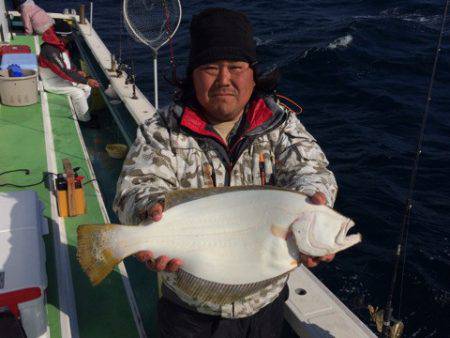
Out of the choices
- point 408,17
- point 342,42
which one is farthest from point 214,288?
point 408,17

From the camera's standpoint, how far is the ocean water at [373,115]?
560 cm

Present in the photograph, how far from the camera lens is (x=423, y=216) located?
6473 millimetres

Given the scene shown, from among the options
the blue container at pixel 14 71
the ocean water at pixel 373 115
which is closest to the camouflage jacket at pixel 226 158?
the ocean water at pixel 373 115

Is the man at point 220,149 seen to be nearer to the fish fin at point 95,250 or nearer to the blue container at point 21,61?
the fish fin at point 95,250

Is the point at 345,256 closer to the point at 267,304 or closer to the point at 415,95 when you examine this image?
the point at 267,304

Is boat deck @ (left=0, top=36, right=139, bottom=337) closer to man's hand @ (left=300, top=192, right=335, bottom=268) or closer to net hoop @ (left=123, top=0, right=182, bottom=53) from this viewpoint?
net hoop @ (left=123, top=0, right=182, bottom=53)

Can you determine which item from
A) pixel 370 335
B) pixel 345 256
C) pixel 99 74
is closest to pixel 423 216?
pixel 345 256

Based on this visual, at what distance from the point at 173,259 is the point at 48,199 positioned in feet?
10.5

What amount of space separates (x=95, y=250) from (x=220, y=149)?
0.81 metres

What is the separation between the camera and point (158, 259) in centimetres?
203

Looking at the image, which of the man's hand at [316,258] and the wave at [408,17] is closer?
the man's hand at [316,258]

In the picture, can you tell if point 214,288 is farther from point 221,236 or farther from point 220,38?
point 220,38

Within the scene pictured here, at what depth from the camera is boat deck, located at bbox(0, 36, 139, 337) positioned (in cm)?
340

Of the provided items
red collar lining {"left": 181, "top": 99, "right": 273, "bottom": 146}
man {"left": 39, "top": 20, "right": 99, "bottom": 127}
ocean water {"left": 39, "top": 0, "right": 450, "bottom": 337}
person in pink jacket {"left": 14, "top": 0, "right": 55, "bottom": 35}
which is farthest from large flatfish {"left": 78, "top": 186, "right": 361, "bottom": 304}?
person in pink jacket {"left": 14, "top": 0, "right": 55, "bottom": 35}
